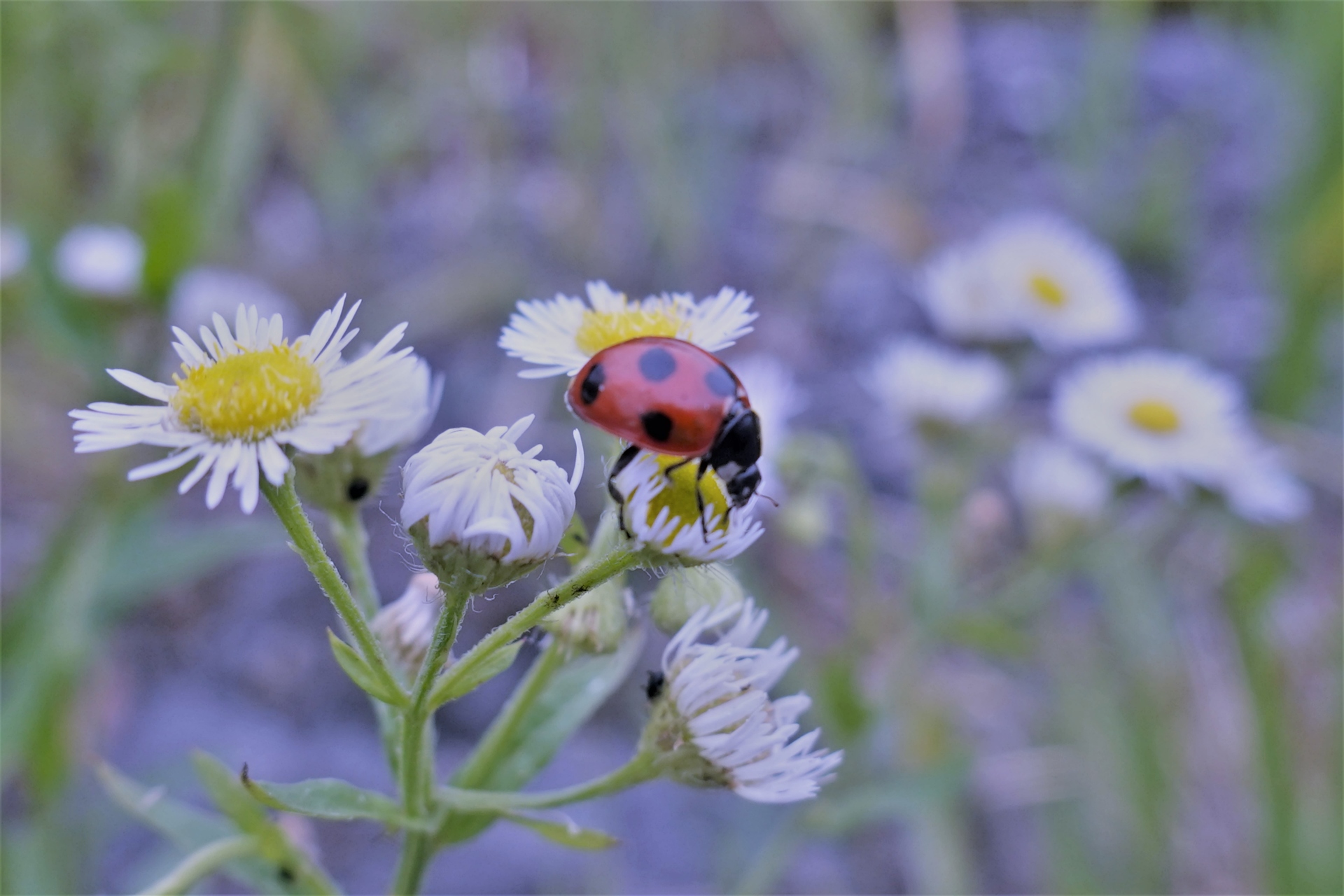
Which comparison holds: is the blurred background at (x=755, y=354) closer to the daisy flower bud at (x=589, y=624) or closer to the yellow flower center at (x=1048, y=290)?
the daisy flower bud at (x=589, y=624)

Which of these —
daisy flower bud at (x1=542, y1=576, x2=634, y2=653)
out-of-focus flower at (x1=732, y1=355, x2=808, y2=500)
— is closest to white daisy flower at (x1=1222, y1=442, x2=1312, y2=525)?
out-of-focus flower at (x1=732, y1=355, x2=808, y2=500)

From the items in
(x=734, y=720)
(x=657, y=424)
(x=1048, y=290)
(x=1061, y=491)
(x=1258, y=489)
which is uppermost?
(x=1048, y=290)

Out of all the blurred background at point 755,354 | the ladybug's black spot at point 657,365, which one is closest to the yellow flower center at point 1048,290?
the blurred background at point 755,354

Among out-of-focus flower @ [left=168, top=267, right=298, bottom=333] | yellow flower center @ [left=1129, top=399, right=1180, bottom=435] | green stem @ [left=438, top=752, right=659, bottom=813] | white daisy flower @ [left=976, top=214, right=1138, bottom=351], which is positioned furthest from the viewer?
out-of-focus flower @ [left=168, top=267, right=298, bottom=333]

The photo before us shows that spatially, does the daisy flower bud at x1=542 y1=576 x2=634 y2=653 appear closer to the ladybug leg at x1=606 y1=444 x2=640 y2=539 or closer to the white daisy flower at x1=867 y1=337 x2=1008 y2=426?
the ladybug leg at x1=606 y1=444 x2=640 y2=539

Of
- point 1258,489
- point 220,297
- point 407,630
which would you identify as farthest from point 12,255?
point 1258,489

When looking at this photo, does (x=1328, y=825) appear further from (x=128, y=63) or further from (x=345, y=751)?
(x=128, y=63)

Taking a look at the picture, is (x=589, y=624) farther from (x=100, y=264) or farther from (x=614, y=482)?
(x=100, y=264)
